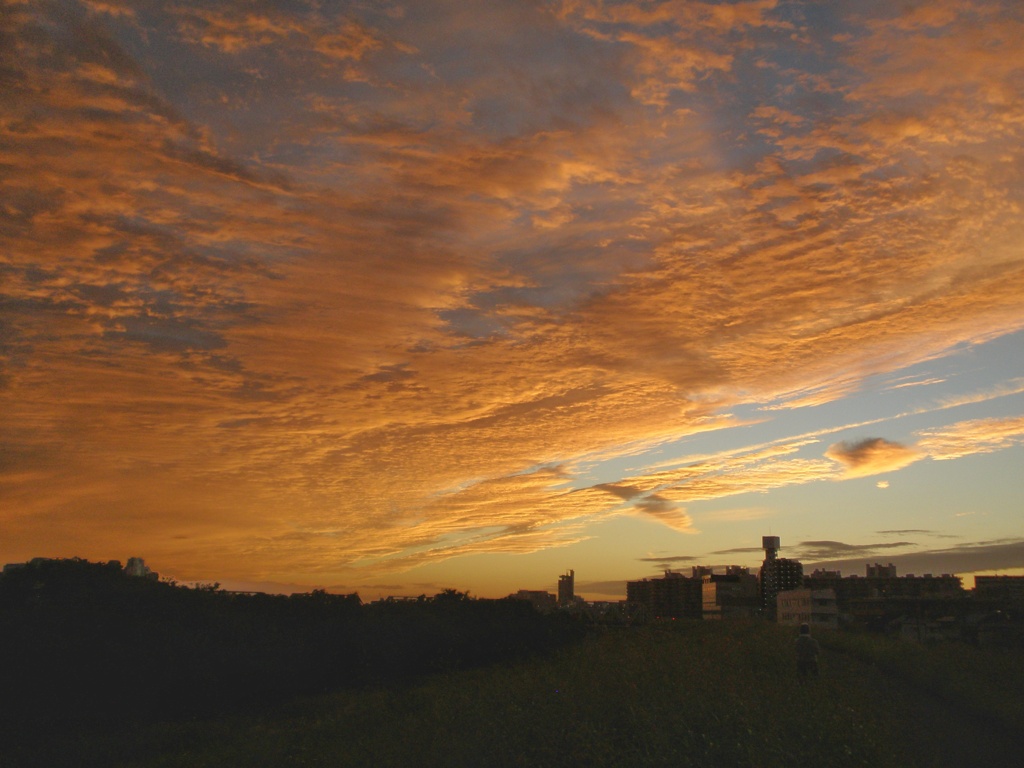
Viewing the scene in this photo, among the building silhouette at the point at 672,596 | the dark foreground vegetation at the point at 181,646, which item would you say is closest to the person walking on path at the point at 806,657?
the dark foreground vegetation at the point at 181,646

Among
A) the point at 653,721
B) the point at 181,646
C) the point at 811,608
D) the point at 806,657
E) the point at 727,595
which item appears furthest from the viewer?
the point at 727,595

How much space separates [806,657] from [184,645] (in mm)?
27625

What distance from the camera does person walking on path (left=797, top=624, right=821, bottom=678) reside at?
20859mm

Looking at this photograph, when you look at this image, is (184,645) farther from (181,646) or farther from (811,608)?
(811,608)

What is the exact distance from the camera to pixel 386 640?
4200 cm

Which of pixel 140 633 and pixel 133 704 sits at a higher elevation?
pixel 140 633

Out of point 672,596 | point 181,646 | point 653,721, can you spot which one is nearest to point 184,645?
point 181,646

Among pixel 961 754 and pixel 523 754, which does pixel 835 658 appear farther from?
pixel 523 754

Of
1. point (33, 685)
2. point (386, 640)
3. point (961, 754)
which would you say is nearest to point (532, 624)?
point (386, 640)

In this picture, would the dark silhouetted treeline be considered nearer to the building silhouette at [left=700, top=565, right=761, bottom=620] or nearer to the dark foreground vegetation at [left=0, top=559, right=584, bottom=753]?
the dark foreground vegetation at [left=0, top=559, right=584, bottom=753]

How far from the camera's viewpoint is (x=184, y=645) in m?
36.8

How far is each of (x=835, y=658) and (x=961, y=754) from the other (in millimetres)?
13199

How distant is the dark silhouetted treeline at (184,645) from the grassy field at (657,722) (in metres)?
4.31

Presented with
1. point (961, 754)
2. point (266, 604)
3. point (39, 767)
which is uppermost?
point (266, 604)
